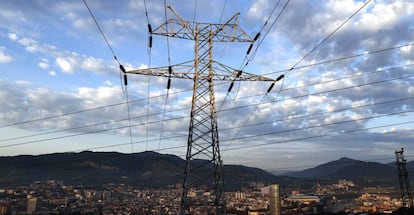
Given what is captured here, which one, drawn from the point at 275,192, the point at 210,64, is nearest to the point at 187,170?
the point at 210,64

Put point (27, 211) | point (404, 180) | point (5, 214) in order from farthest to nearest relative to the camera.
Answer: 1. point (27, 211)
2. point (5, 214)
3. point (404, 180)

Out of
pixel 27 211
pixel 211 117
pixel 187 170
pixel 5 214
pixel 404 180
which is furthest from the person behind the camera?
pixel 27 211

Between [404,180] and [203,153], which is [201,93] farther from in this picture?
[404,180]

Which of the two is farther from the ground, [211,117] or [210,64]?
[210,64]

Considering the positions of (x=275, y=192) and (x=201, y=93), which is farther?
(x=275, y=192)

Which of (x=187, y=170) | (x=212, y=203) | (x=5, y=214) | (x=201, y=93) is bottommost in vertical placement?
(x=5, y=214)

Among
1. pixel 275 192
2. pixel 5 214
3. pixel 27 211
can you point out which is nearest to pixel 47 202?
pixel 27 211

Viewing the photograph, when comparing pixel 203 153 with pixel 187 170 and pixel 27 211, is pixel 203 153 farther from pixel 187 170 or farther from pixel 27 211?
pixel 27 211

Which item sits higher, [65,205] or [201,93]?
[201,93]

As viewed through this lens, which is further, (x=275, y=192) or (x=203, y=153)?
(x=275, y=192)
